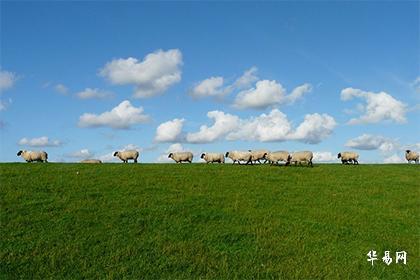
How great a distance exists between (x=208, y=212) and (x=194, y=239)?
3.46 metres

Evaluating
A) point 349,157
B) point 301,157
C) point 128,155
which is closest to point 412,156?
point 349,157

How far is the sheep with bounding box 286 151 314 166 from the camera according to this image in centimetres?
4609

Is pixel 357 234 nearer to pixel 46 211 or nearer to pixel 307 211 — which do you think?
pixel 307 211

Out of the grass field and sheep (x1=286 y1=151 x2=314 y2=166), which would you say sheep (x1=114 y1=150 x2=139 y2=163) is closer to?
sheep (x1=286 y1=151 x2=314 y2=166)

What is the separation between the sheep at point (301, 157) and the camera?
46.1m

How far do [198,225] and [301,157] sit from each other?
81.9 feet

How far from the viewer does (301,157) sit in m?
46.2

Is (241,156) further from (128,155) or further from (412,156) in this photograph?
(412,156)

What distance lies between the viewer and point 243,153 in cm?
5081

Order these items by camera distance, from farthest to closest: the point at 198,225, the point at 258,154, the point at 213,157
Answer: the point at 213,157, the point at 258,154, the point at 198,225

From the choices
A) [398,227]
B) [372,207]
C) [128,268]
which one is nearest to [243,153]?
[372,207]

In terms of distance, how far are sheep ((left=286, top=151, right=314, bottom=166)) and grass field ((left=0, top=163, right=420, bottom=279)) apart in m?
11.3

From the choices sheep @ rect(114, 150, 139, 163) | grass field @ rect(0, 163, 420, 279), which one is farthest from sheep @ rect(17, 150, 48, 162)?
grass field @ rect(0, 163, 420, 279)

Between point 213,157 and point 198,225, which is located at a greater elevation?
point 213,157
